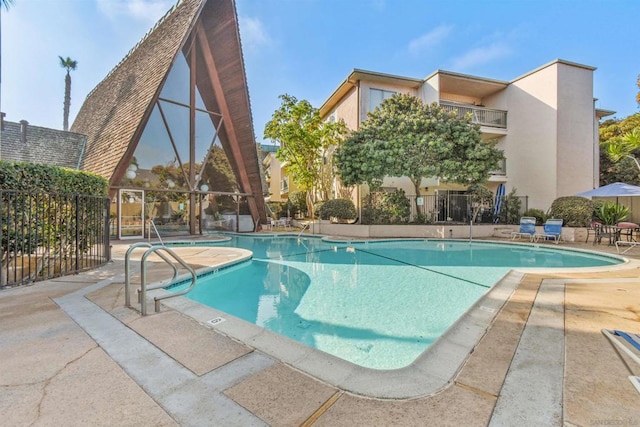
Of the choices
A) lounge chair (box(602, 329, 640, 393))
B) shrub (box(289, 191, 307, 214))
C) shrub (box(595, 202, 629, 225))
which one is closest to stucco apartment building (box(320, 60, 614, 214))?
shrub (box(595, 202, 629, 225))

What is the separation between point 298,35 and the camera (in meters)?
16.1

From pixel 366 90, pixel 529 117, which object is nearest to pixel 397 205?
pixel 366 90

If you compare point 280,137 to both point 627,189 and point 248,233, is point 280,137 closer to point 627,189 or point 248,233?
point 248,233

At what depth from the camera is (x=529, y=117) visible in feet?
60.1

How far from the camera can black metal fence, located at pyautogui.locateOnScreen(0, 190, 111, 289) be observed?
5340mm

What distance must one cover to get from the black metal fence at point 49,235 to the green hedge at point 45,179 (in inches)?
7.6

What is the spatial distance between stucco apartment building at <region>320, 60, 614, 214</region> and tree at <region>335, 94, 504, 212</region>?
2.49 metres

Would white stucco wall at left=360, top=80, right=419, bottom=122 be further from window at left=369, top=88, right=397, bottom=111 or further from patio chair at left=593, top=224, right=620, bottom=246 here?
patio chair at left=593, top=224, right=620, bottom=246

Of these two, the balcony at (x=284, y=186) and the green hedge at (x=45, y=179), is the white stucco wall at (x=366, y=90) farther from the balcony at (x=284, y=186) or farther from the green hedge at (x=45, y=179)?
the balcony at (x=284, y=186)

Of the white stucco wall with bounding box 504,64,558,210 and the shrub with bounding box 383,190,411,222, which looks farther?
the white stucco wall with bounding box 504,64,558,210

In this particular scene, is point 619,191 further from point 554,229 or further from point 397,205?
point 397,205

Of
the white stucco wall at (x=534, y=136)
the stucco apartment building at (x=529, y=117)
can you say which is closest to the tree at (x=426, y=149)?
the stucco apartment building at (x=529, y=117)

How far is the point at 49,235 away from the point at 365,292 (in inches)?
274

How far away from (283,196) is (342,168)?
18.5 m
